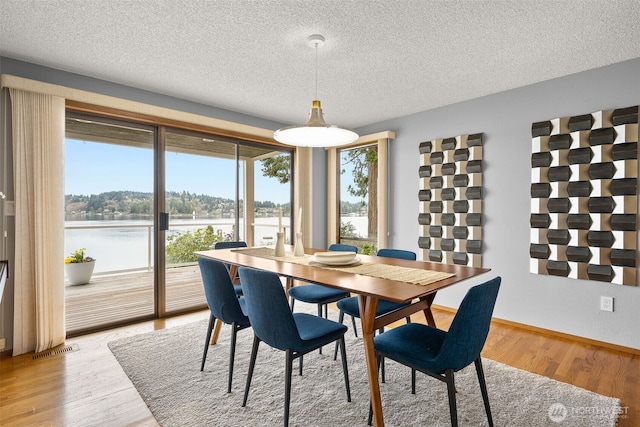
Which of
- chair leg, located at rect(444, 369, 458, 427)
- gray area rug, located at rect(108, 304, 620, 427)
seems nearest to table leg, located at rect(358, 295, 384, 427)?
gray area rug, located at rect(108, 304, 620, 427)

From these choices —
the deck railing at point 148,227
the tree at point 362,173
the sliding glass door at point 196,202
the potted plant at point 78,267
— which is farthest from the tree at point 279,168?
the potted plant at point 78,267

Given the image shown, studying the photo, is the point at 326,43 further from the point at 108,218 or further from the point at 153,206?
the point at 108,218

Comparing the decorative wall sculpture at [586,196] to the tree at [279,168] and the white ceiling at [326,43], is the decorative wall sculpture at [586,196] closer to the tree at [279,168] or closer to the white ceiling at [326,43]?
the white ceiling at [326,43]

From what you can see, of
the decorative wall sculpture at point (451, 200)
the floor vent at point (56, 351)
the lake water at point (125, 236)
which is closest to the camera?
the floor vent at point (56, 351)

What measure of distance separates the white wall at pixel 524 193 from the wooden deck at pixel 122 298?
3199 millimetres

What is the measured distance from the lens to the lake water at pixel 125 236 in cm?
446

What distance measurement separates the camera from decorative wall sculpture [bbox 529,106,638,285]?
8.91 feet

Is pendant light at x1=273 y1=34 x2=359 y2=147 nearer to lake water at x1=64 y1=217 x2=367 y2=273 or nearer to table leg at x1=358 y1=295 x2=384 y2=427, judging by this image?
table leg at x1=358 y1=295 x2=384 y2=427

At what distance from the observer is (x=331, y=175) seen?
5.14m

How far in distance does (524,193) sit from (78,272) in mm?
5631

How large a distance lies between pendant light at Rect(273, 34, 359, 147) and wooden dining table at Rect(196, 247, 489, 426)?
0.93m

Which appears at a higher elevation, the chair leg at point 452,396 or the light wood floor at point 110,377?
the chair leg at point 452,396

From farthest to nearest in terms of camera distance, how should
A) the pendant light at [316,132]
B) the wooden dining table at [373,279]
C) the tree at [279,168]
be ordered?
the tree at [279,168] < the pendant light at [316,132] < the wooden dining table at [373,279]

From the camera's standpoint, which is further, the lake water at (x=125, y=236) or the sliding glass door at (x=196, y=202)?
the lake water at (x=125, y=236)
